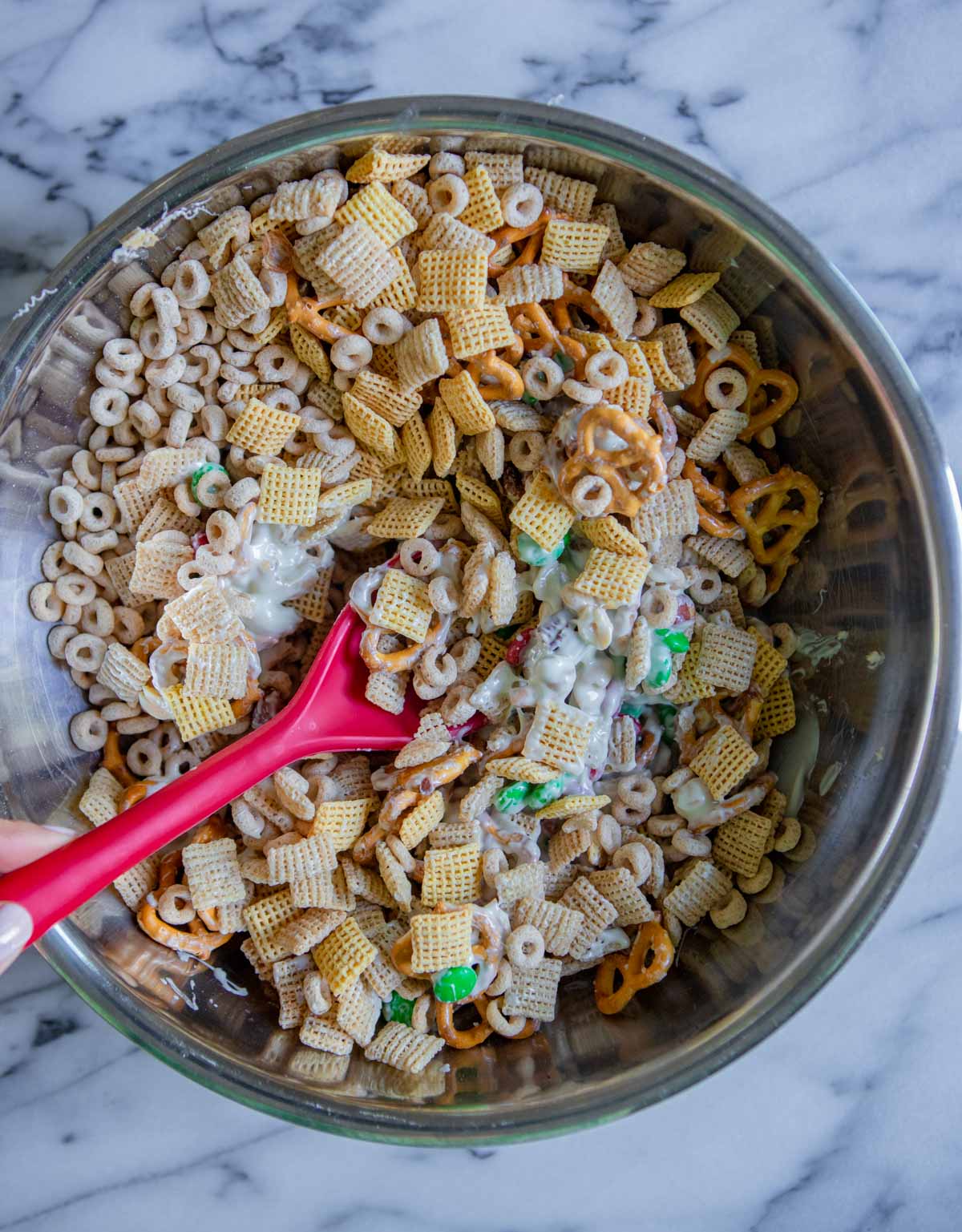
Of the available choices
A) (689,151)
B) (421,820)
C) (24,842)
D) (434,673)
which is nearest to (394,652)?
(434,673)

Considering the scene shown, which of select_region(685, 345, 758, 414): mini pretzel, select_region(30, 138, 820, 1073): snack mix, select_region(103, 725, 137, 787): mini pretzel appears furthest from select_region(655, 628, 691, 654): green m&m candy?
select_region(103, 725, 137, 787): mini pretzel

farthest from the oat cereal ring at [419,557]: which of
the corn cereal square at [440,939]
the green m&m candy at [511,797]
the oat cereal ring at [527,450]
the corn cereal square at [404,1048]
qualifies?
Result: the corn cereal square at [404,1048]

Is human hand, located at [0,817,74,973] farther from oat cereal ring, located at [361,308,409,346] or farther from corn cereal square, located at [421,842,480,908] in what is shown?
oat cereal ring, located at [361,308,409,346]

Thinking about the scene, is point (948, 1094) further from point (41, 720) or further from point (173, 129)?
point (173, 129)

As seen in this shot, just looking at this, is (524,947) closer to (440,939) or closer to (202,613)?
(440,939)

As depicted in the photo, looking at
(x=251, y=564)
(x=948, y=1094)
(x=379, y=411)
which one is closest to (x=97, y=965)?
(x=251, y=564)
